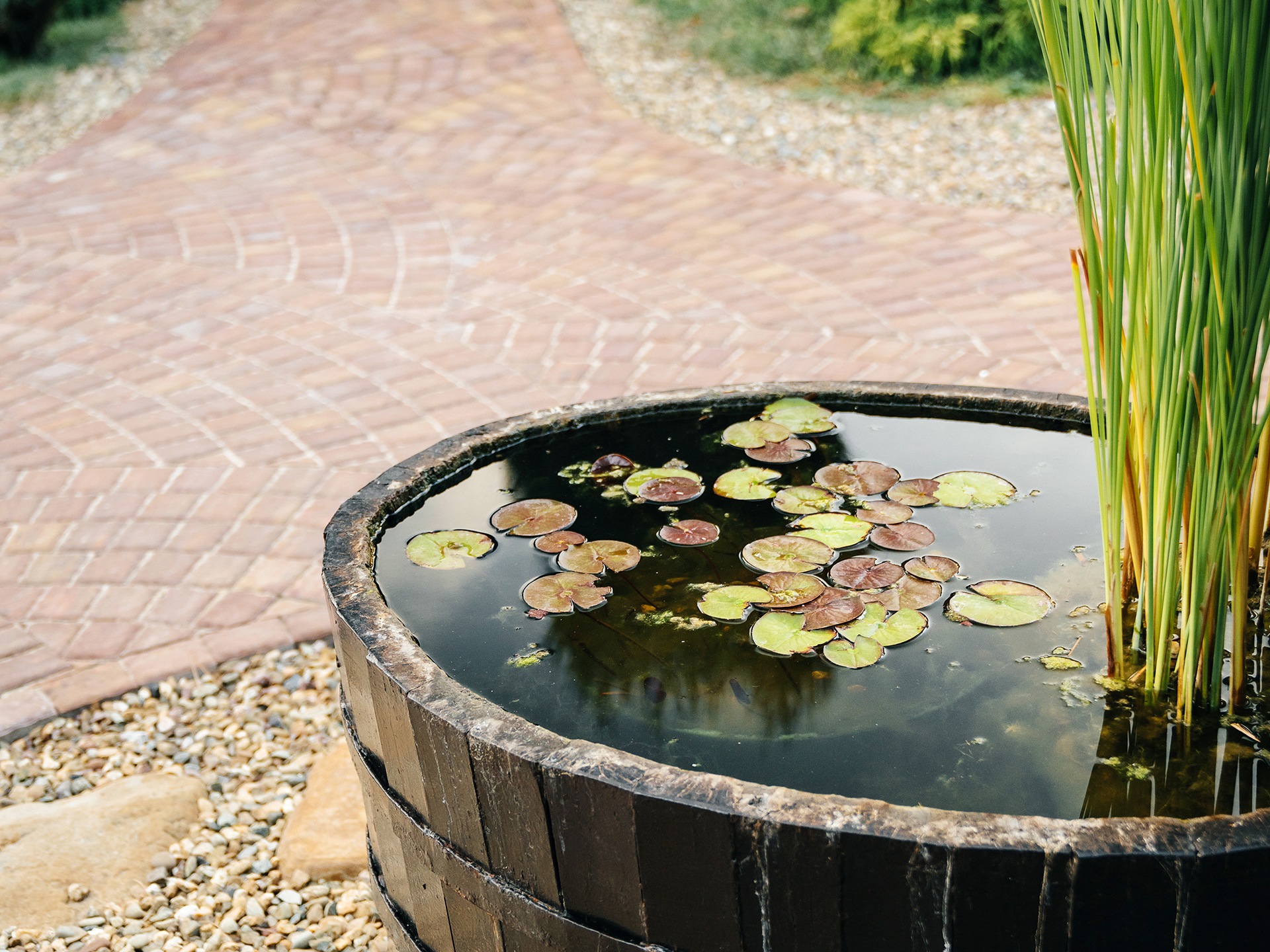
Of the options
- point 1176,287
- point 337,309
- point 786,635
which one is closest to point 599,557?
point 786,635

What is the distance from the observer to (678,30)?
822cm

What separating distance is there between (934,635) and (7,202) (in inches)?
229

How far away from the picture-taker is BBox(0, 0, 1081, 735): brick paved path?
316 cm

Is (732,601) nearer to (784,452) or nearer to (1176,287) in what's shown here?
(784,452)

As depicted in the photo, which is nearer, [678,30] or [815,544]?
[815,544]

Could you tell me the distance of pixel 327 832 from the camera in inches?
88.1

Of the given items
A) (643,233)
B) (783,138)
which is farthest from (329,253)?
(783,138)

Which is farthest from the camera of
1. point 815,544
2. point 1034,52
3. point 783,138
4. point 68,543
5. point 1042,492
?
point 1034,52

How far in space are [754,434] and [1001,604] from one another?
0.67m

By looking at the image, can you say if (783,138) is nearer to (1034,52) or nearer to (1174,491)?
(1034,52)

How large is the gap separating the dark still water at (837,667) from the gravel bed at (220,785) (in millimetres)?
718

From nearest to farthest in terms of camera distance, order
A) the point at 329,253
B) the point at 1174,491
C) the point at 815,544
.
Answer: the point at 1174,491 < the point at 815,544 < the point at 329,253

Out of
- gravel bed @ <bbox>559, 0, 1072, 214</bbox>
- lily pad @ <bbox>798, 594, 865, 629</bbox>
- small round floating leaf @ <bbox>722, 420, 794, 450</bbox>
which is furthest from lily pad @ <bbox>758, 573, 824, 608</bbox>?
gravel bed @ <bbox>559, 0, 1072, 214</bbox>

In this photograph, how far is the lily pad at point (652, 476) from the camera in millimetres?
2107
